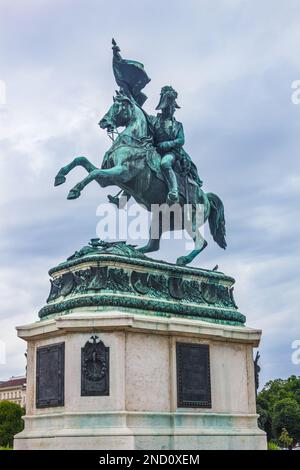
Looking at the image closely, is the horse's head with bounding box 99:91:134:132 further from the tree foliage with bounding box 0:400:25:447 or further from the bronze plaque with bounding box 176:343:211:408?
the tree foliage with bounding box 0:400:25:447

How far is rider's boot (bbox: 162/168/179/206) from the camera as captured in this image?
61.4 ft

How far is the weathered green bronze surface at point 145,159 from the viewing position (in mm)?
18656

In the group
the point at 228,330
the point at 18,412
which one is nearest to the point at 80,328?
the point at 228,330

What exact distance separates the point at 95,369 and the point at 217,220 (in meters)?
6.69

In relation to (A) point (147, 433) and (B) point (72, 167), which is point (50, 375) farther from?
(B) point (72, 167)

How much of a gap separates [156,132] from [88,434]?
802 cm

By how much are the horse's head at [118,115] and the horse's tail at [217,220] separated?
3.28 meters

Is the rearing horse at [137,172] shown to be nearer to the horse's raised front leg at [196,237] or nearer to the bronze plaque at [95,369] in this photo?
the horse's raised front leg at [196,237]

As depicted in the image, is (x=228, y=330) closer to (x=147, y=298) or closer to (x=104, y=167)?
(x=147, y=298)

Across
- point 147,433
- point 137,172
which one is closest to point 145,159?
point 137,172

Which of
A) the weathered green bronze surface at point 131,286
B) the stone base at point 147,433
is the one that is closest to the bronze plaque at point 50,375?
the stone base at point 147,433

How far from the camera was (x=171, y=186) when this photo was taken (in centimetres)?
1891

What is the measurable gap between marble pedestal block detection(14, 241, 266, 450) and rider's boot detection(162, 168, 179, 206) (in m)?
1.66

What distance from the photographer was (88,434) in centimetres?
1546
